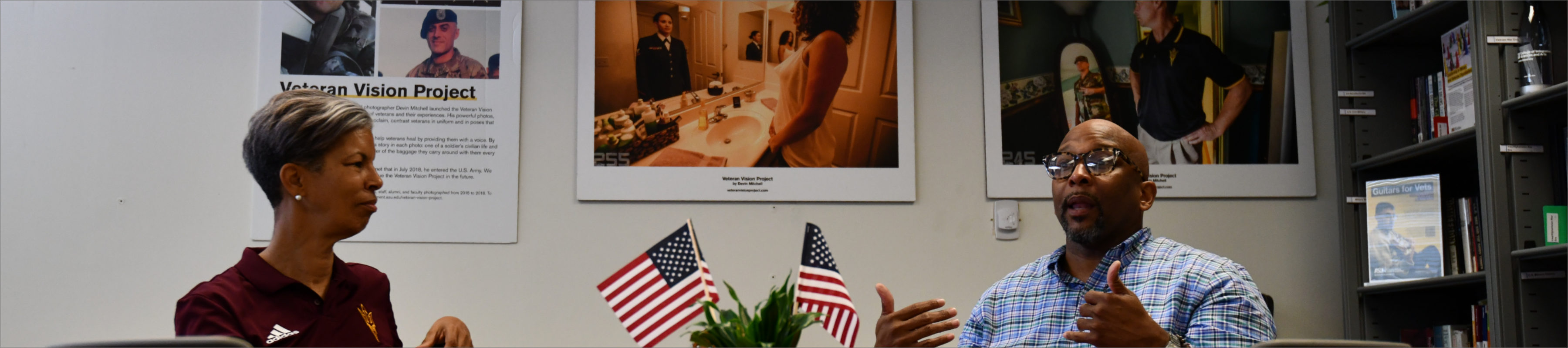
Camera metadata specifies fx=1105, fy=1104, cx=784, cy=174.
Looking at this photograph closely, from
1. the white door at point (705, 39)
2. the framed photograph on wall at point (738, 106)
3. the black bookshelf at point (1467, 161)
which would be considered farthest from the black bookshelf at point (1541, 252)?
the white door at point (705, 39)

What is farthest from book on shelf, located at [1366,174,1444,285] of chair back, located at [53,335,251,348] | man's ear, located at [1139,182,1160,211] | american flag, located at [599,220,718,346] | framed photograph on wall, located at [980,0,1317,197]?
chair back, located at [53,335,251,348]

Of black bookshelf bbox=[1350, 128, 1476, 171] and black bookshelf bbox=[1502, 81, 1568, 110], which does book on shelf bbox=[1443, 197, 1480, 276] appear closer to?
black bookshelf bbox=[1350, 128, 1476, 171]

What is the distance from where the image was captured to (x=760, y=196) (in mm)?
3469

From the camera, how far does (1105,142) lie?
2.36 m

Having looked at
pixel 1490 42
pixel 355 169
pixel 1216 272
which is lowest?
pixel 1216 272

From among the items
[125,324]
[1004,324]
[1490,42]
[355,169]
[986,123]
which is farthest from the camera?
[986,123]

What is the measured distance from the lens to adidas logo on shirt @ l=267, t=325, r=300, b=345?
1.67m

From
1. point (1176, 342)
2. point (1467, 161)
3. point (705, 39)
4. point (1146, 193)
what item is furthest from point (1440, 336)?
point (705, 39)

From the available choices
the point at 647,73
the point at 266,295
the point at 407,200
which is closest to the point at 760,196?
the point at 647,73

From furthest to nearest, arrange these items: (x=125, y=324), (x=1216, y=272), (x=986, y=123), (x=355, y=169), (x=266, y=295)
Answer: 1. (x=986, y=123)
2. (x=125, y=324)
3. (x=1216, y=272)
4. (x=355, y=169)
5. (x=266, y=295)

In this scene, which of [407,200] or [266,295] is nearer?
[266,295]

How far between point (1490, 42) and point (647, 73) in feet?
7.62

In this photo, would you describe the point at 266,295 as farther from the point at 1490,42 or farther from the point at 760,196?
the point at 1490,42

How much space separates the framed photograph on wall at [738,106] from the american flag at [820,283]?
1.23 metres
